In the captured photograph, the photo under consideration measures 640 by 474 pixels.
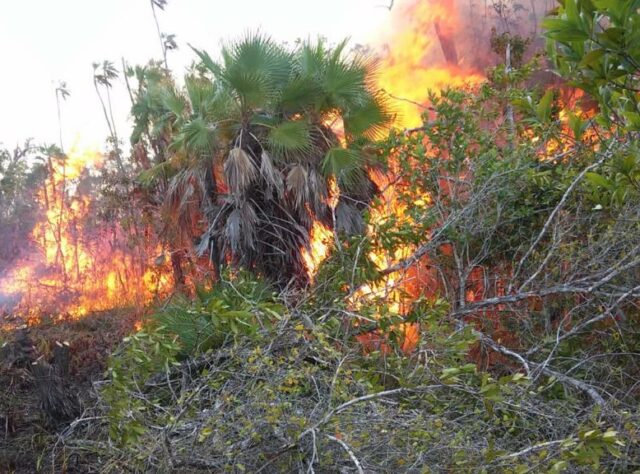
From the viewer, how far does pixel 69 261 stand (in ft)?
66.2

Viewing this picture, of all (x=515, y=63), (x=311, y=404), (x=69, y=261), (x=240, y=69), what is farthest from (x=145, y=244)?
(x=311, y=404)

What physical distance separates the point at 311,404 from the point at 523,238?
3.80 metres

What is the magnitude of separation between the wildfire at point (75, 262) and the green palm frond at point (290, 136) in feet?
20.1

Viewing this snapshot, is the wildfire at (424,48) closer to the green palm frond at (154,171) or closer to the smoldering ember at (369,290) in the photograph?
the smoldering ember at (369,290)

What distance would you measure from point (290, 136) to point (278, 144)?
0.21 m

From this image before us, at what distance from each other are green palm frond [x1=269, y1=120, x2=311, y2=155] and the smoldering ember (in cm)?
3

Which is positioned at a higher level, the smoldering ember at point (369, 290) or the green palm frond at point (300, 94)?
the green palm frond at point (300, 94)

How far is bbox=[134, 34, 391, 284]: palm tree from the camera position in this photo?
6848mm

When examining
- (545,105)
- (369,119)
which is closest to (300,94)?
(369,119)

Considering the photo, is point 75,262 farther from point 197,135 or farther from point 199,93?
point 197,135

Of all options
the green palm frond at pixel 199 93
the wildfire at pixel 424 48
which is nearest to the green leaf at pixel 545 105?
the green palm frond at pixel 199 93

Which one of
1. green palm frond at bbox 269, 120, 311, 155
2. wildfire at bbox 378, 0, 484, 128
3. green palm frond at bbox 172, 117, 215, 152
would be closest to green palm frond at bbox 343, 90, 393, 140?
green palm frond at bbox 269, 120, 311, 155

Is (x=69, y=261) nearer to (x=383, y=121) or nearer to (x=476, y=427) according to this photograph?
(x=383, y=121)

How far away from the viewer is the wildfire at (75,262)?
42.6 ft
